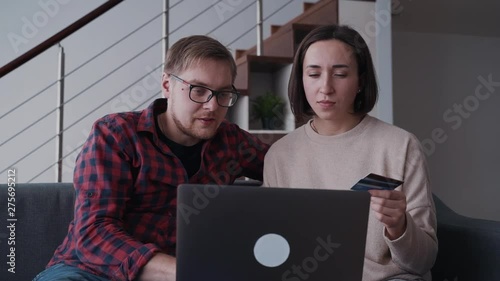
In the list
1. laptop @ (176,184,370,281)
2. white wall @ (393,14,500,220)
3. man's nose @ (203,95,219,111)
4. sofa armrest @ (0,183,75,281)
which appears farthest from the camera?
white wall @ (393,14,500,220)

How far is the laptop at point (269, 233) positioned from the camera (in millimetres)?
871

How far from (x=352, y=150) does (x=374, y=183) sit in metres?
0.37

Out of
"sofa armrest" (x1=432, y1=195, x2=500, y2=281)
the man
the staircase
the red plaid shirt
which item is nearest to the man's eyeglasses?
the man

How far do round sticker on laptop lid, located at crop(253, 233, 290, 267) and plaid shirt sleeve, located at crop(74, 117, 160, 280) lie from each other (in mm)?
363

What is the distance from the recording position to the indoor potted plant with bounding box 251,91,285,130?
2.86 m

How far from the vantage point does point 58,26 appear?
12.5ft

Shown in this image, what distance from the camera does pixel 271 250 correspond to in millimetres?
881

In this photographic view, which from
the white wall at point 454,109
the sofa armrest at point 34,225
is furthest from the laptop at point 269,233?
the white wall at point 454,109

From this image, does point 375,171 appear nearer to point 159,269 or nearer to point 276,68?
point 159,269

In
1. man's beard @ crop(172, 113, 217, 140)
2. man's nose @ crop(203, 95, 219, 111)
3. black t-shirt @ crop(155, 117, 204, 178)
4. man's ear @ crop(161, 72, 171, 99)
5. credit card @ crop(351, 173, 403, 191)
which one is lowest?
credit card @ crop(351, 173, 403, 191)

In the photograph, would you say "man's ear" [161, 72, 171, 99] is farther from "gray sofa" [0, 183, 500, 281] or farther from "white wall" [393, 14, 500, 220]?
"white wall" [393, 14, 500, 220]

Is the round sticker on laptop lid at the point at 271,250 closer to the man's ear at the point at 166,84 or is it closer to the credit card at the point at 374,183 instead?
the credit card at the point at 374,183

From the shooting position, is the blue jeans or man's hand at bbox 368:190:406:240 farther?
the blue jeans

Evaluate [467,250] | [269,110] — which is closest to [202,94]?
[467,250]
